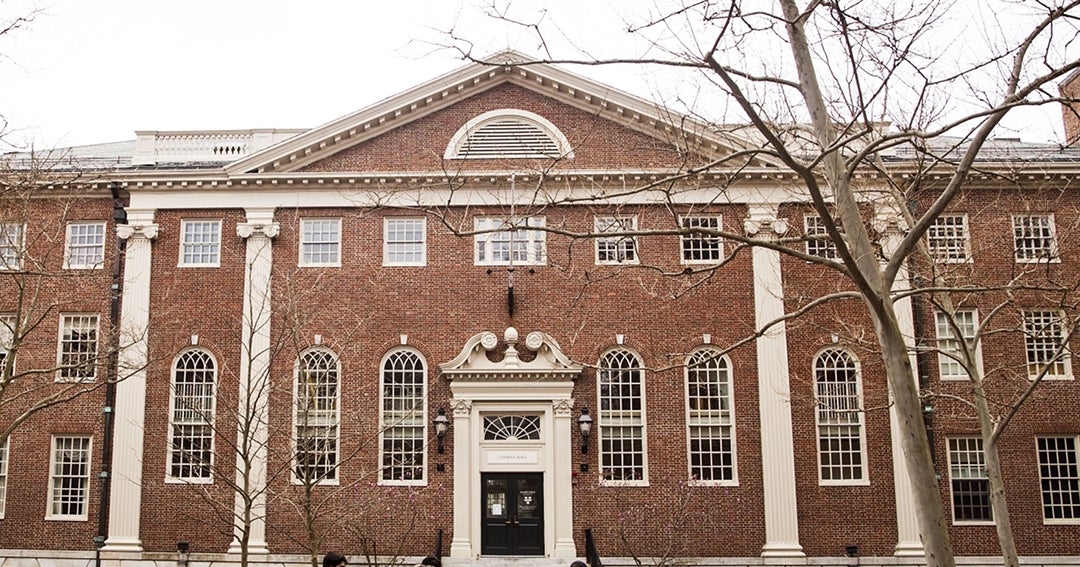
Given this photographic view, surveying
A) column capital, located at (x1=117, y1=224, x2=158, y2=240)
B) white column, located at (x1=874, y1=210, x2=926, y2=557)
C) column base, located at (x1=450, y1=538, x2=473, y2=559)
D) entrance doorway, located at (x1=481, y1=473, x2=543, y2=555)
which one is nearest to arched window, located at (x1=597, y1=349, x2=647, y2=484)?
entrance doorway, located at (x1=481, y1=473, x2=543, y2=555)

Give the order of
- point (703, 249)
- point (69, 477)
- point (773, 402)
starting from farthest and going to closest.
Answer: point (703, 249) → point (69, 477) → point (773, 402)

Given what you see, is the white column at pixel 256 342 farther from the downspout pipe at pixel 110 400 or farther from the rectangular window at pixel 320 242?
the downspout pipe at pixel 110 400

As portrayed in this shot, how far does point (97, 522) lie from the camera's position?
2527cm

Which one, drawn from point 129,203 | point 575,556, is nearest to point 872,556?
point 575,556

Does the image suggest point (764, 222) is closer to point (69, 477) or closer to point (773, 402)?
point (773, 402)

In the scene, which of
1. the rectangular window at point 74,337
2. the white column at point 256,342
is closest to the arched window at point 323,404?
the white column at point 256,342

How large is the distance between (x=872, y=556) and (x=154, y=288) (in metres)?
18.5

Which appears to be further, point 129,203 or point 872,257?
point 129,203

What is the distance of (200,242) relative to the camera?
26.7 metres

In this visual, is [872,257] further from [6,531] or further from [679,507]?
[6,531]

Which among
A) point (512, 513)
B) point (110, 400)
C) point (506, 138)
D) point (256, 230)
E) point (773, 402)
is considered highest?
point (506, 138)

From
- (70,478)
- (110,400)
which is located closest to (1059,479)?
(110,400)

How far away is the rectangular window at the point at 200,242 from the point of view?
2658 cm

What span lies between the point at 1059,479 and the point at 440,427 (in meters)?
14.8
